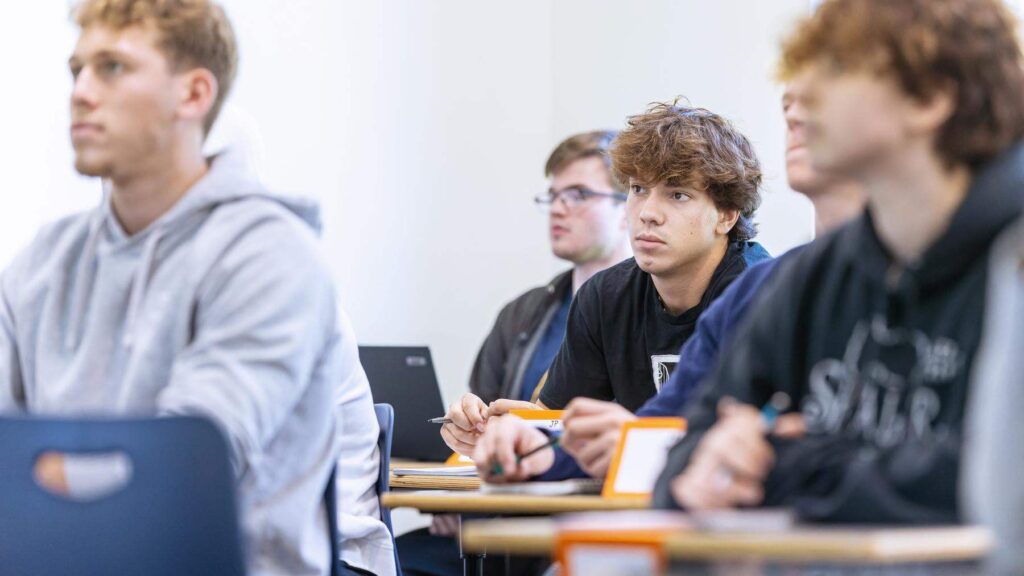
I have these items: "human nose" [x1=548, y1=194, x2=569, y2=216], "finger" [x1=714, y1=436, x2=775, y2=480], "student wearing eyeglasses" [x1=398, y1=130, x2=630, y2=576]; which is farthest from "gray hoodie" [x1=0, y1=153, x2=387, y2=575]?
"human nose" [x1=548, y1=194, x2=569, y2=216]

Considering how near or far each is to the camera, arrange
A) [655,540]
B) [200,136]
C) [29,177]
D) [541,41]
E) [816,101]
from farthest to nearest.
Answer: [541,41] → [29,177] → [200,136] → [816,101] → [655,540]

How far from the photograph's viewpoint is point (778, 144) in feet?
15.1

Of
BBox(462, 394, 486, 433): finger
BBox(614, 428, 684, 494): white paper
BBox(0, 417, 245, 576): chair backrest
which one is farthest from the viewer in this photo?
BBox(462, 394, 486, 433): finger

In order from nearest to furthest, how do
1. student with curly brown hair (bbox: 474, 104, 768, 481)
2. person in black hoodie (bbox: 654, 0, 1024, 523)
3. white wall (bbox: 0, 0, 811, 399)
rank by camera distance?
person in black hoodie (bbox: 654, 0, 1024, 523), student with curly brown hair (bbox: 474, 104, 768, 481), white wall (bbox: 0, 0, 811, 399)

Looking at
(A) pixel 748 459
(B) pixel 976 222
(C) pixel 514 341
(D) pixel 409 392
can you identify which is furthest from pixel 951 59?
(C) pixel 514 341

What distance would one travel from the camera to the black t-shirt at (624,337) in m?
3.06

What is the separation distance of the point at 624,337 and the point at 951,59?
1646 millimetres

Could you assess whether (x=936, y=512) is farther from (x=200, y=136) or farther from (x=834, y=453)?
(x=200, y=136)

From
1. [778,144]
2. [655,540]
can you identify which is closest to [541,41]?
[778,144]

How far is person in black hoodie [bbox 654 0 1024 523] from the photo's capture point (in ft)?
4.90

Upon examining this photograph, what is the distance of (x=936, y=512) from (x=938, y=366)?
0.64 feet

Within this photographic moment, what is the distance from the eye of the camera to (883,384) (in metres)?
1.58

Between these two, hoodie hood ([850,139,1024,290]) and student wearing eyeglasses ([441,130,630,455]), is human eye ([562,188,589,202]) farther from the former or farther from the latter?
hoodie hood ([850,139,1024,290])

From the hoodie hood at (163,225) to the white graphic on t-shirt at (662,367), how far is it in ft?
3.81
